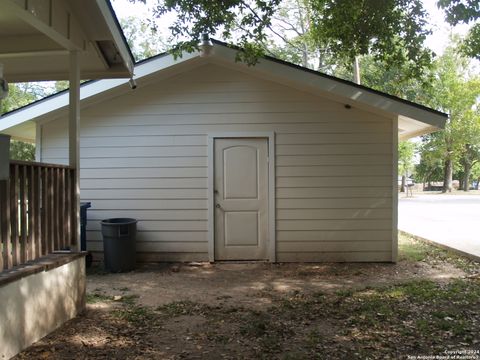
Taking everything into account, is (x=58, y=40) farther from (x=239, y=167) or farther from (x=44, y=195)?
(x=239, y=167)

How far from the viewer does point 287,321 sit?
14.2 feet

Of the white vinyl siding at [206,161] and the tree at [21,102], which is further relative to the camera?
the tree at [21,102]

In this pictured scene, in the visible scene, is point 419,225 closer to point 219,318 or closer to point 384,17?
point 384,17

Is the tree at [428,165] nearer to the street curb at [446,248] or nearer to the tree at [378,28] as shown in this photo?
the street curb at [446,248]

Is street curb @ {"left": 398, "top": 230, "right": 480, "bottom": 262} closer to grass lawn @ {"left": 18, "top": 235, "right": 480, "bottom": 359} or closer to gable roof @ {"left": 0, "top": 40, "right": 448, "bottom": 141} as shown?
grass lawn @ {"left": 18, "top": 235, "right": 480, "bottom": 359}

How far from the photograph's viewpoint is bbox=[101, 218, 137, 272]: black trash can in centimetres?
664

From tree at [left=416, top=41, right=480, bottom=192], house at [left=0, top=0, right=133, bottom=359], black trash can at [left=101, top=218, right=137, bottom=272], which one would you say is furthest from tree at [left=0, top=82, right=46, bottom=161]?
tree at [left=416, top=41, right=480, bottom=192]

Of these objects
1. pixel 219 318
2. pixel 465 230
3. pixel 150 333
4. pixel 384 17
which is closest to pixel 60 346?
pixel 150 333

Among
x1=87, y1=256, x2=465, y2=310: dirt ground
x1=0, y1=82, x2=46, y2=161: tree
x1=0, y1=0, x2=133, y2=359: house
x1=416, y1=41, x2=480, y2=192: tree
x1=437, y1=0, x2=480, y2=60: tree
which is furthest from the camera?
x1=416, y1=41, x2=480, y2=192: tree

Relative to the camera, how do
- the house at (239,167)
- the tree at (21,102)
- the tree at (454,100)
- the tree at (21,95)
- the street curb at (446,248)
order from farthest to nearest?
the tree at (454,100) < the tree at (21,95) < the tree at (21,102) < the street curb at (446,248) < the house at (239,167)

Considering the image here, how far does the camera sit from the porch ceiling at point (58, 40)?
3.84m

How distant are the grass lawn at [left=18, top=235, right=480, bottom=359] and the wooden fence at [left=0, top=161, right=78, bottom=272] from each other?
2.61 feet

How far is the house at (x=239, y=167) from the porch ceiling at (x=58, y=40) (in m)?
1.75

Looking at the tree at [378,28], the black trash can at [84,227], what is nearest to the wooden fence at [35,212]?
the black trash can at [84,227]
